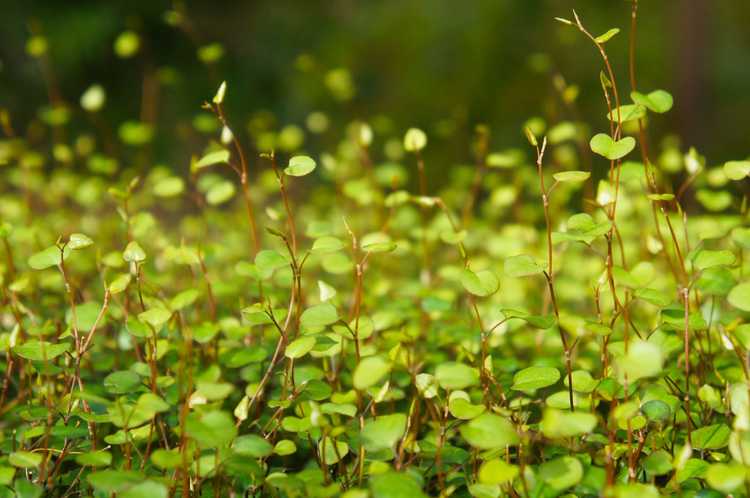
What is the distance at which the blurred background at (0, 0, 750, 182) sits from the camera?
16.1 ft

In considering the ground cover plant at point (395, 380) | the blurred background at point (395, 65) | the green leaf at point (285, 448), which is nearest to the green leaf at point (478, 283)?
the ground cover plant at point (395, 380)

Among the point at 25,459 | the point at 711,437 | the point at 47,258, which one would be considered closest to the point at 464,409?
the point at 711,437

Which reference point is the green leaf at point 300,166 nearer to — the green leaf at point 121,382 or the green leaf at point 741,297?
the green leaf at point 121,382

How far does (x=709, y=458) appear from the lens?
115 cm

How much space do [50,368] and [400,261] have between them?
5.16 ft

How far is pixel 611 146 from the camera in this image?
1.09m

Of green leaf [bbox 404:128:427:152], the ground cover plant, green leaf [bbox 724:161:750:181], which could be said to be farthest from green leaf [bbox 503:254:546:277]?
green leaf [bbox 404:128:427:152]

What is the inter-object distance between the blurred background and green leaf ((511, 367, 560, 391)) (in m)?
3.64

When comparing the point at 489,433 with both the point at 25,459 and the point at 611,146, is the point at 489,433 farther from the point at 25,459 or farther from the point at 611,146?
the point at 25,459

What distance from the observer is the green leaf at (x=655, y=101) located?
1.13m

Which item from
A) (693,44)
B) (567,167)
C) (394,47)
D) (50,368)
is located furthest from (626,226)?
(394,47)

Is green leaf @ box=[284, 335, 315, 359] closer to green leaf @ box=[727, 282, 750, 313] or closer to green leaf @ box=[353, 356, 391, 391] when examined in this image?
green leaf @ box=[353, 356, 391, 391]

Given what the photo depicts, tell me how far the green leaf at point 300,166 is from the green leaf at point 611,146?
43cm

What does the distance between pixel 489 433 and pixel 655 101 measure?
24.5 inches
